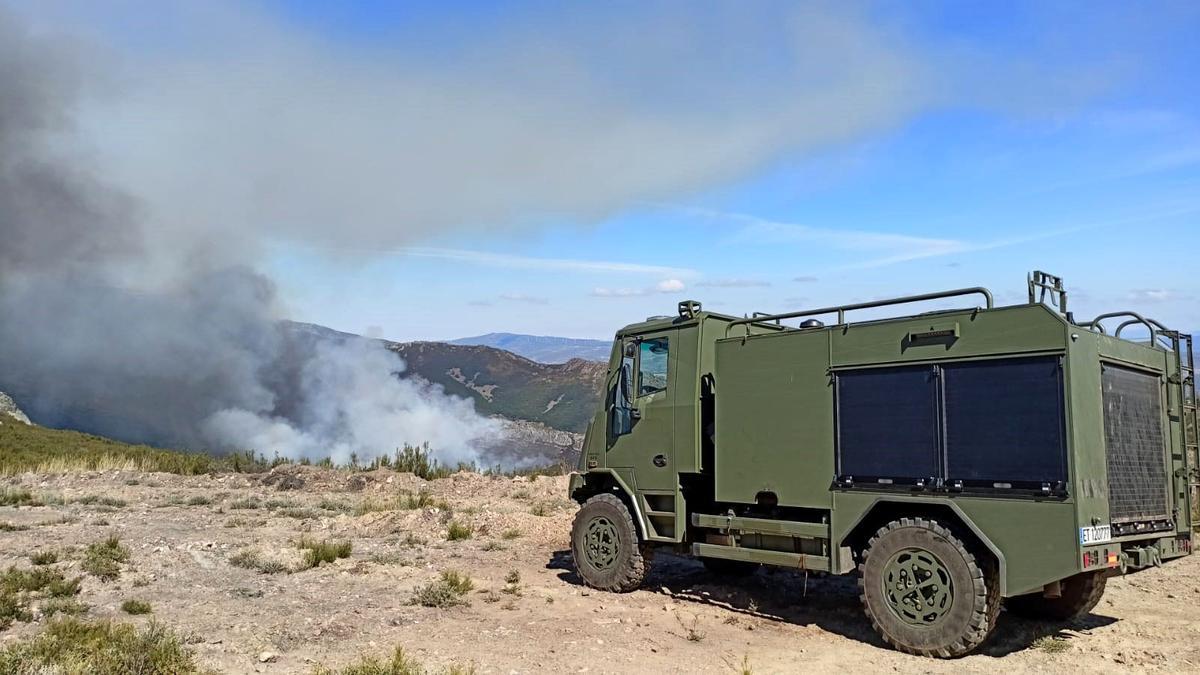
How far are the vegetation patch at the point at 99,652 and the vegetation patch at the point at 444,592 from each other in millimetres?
2744

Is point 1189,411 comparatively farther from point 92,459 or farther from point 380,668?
point 92,459

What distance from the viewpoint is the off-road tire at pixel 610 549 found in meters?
10.3

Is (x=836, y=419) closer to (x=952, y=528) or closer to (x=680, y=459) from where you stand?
(x=952, y=528)

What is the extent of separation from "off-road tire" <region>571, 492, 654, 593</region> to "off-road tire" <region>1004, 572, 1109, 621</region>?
4.22 metres

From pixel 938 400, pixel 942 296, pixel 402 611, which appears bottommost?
A: pixel 402 611

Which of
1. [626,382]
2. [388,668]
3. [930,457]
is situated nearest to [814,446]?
[930,457]

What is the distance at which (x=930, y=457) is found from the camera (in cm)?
770

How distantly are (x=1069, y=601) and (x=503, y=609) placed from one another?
19.5 ft

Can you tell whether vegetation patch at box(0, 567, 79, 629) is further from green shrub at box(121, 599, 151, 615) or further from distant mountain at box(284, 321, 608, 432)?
distant mountain at box(284, 321, 608, 432)

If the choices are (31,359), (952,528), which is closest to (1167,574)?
(952,528)

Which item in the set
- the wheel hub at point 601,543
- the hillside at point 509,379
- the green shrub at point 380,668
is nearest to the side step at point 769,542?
the wheel hub at point 601,543

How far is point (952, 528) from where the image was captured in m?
7.57

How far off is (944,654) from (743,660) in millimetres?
1769

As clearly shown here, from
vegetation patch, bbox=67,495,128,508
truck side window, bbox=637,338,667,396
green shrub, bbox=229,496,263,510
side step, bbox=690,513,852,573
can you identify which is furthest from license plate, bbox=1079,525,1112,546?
vegetation patch, bbox=67,495,128,508
